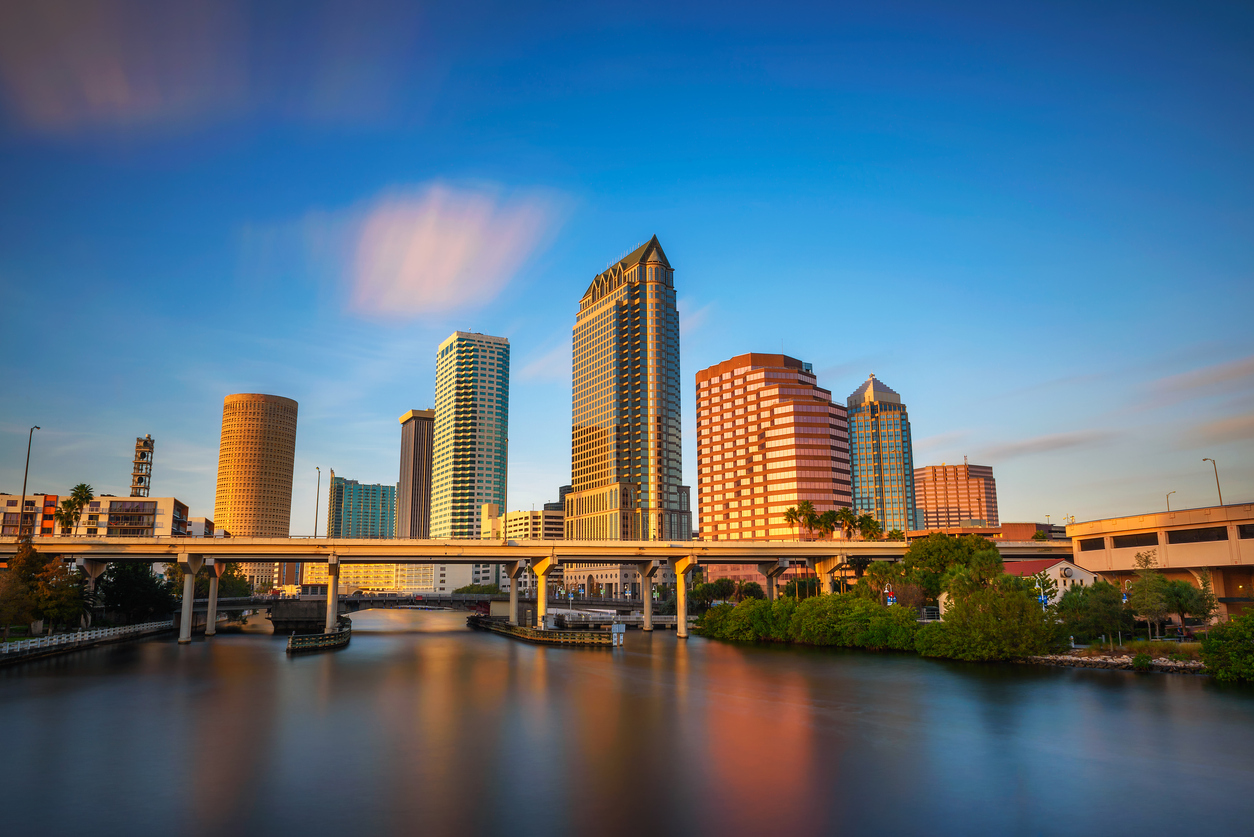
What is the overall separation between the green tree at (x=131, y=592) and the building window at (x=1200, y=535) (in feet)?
511

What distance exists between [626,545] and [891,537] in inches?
3227

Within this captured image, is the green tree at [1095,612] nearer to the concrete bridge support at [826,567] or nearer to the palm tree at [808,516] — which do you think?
the concrete bridge support at [826,567]

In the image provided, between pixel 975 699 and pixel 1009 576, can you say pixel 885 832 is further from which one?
pixel 1009 576

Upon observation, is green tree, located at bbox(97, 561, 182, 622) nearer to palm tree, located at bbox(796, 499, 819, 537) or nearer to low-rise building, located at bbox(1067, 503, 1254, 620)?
palm tree, located at bbox(796, 499, 819, 537)

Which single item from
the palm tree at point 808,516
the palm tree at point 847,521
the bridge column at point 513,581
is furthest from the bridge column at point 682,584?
the palm tree at point 847,521

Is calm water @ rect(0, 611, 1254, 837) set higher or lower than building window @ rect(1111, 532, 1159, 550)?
lower

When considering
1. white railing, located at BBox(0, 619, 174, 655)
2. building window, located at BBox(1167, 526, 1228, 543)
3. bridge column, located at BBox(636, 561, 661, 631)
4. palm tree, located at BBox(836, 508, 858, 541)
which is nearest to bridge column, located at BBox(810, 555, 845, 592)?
palm tree, located at BBox(836, 508, 858, 541)

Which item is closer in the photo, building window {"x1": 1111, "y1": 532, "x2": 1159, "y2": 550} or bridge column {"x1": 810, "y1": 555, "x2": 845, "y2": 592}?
building window {"x1": 1111, "y1": 532, "x2": 1159, "y2": 550}

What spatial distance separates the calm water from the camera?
30.8 m

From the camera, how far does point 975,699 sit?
5738 cm

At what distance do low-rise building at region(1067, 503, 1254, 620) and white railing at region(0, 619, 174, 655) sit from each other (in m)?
126

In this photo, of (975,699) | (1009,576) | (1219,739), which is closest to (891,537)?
(1009,576)

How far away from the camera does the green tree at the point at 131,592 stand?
130m

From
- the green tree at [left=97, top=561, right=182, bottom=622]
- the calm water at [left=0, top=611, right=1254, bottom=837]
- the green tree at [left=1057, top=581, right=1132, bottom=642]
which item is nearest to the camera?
the calm water at [left=0, top=611, right=1254, bottom=837]
